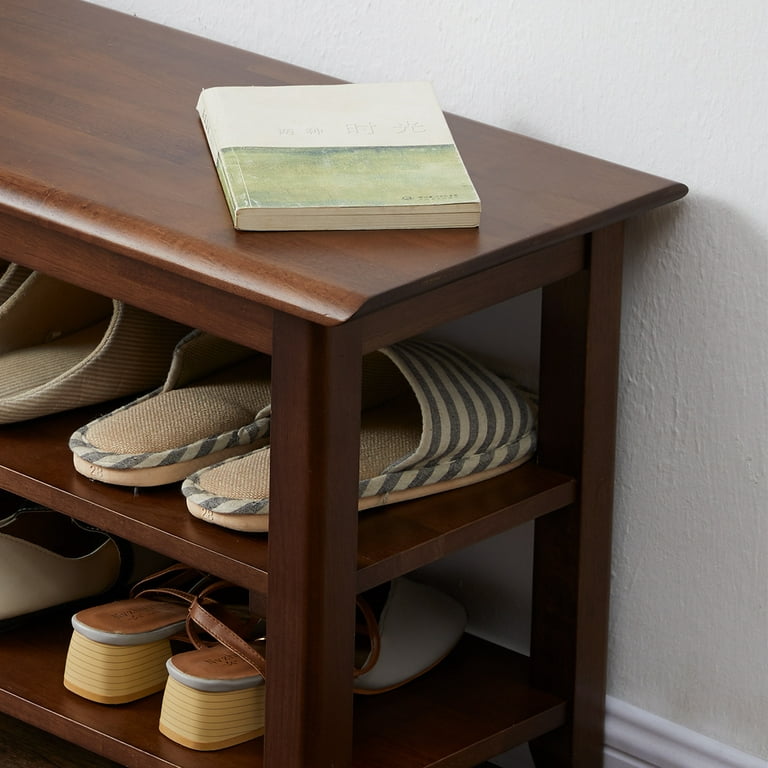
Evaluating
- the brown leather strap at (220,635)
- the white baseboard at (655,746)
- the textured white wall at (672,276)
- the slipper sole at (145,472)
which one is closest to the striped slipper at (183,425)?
the slipper sole at (145,472)

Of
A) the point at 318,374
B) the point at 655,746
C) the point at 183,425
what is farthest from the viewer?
the point at 655,746

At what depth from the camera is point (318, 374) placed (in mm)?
867

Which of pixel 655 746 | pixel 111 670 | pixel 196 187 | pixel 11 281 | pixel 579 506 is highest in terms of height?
pixel 196 187

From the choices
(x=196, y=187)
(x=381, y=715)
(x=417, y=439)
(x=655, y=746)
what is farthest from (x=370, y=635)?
(x=196, y=187)

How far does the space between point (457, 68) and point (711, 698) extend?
1.90ft

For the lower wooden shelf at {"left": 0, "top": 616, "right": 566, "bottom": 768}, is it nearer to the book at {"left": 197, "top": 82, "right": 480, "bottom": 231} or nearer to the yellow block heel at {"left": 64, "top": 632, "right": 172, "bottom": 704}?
the yellow block heel at {"left": 64, "top": 632, "right": 172, "bottom": 704}

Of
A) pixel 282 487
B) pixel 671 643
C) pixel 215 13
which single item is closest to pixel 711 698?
pixel 671 643

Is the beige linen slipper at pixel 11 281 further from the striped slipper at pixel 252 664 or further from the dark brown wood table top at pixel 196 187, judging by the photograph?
the striped slipper at pixel 252 664

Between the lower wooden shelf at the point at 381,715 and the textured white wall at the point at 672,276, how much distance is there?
0.12 meters

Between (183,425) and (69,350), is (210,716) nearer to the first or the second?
(183,425)

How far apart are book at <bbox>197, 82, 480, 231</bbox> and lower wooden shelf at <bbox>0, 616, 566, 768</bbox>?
1.37 feet

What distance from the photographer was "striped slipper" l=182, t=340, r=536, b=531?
989mm

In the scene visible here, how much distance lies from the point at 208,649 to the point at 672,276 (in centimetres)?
47

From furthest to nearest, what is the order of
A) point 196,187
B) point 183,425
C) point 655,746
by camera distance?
1. point 655,746
2. point 183,425
3. point 196,187
